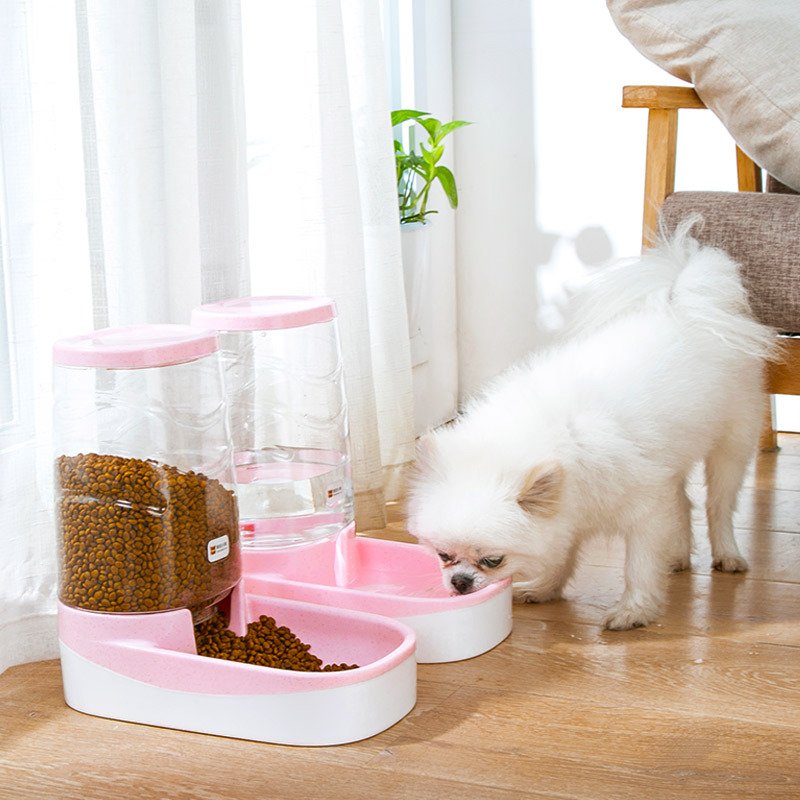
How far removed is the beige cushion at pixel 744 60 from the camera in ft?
6.38

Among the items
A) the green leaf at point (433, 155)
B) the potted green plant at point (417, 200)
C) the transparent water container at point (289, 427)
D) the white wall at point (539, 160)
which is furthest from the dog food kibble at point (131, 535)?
the white wall at point (539, 160)

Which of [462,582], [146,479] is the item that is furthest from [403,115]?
[146,479]

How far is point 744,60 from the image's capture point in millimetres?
1967

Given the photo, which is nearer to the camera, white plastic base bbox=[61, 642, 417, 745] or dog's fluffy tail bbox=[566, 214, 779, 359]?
white plastic base bbox=[61, 642, 417, 745]

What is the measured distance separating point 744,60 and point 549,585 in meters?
0.93

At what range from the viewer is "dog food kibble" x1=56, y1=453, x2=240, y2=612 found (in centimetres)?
138

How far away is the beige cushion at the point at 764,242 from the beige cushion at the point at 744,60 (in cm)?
16

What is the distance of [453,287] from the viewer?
3.15 metres

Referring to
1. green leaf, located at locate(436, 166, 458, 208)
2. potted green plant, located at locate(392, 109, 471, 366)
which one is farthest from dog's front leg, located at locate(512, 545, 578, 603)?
green leaf, located at locate(436, 166, 458, 208)

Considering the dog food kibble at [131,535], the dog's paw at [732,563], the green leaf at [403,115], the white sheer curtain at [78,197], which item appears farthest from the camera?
the green leaf at [403,115]

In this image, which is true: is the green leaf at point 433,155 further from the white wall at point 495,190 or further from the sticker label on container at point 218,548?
the sticker label on container at point 218,548

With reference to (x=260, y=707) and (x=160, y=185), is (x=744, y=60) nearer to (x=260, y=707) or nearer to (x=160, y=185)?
(x=160, y=185)

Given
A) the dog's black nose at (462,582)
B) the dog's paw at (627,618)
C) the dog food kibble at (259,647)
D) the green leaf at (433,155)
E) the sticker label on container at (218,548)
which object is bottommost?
the dog's paw at (627,618)

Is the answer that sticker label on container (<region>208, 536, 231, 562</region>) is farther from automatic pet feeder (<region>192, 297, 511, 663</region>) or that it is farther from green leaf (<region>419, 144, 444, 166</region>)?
green leaf (<region>419, 144, 444, 166</region>)
